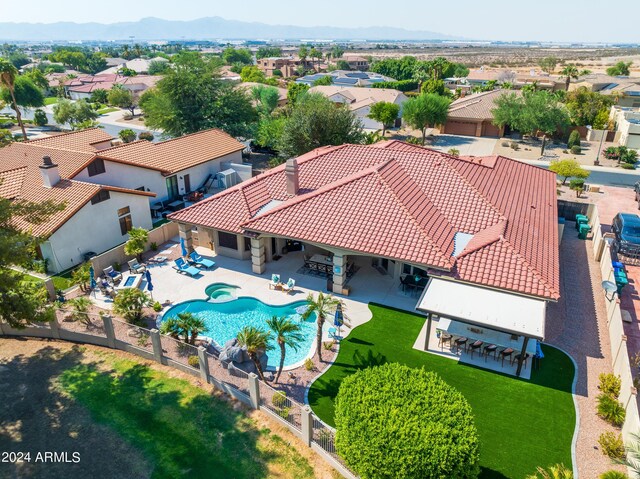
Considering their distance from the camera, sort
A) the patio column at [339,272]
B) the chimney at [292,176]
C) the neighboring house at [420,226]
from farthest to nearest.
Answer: the chimney at [292,176]
the patio column at [339,272]
the neighboring house at [420,226]

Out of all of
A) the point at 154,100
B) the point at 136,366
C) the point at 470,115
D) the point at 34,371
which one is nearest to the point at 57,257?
the point at 34,371

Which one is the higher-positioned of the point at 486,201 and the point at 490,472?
the point at 486,201

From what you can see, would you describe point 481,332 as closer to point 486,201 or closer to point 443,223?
point 443,223

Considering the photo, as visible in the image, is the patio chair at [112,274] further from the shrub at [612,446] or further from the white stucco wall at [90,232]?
the shrub at [612,446]

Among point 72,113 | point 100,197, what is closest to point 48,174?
point 100,197

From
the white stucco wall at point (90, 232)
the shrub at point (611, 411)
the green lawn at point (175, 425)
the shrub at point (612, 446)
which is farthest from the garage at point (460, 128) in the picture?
the green lawn at point (175, 425)

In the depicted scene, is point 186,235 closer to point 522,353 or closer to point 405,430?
point 405,430
